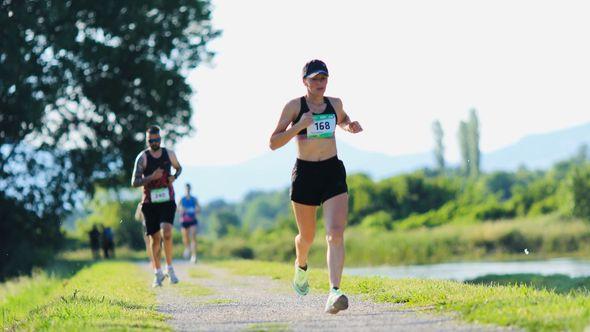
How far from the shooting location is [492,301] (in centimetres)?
909

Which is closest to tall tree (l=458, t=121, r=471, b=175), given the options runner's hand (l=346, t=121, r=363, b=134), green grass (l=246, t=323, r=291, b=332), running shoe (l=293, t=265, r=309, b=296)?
running shoe (l=293, t=265, r=309, b=296)

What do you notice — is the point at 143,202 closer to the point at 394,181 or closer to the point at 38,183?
the point at 38,183

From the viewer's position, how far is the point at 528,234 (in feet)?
179

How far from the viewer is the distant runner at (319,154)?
9805 millimetres

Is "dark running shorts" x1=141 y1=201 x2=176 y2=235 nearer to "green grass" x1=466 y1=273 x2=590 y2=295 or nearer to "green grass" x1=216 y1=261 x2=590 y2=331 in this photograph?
"green grass" x1=216 y1=261 x2=590 y2=331

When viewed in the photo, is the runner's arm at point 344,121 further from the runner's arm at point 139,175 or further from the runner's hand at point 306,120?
the runner's arm at point 139,175

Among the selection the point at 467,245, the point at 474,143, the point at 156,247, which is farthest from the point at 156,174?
the point at 474,143

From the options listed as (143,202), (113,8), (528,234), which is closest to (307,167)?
(143,202)

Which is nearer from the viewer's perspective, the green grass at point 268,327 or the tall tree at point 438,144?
the green grass at point 268,327

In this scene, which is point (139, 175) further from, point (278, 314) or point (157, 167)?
point (278, 314)

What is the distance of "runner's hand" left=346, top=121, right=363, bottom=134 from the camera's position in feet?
33.1

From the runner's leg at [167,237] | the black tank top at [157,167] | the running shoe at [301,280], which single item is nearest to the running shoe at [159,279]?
the runner's leg at [167,237]

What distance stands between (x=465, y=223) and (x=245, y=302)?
58.5 meters

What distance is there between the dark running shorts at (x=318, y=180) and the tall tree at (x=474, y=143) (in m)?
117
